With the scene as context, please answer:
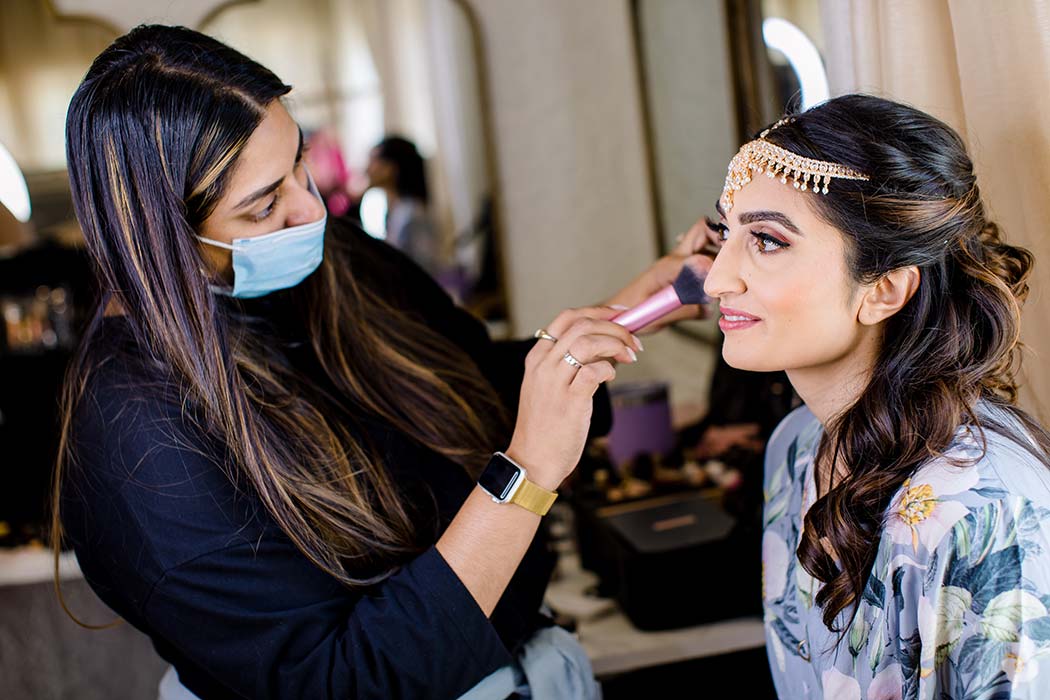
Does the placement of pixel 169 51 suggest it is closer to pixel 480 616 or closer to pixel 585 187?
pixel 480 616

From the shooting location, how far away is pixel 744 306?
1.12 m

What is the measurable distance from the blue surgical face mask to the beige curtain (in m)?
0.69

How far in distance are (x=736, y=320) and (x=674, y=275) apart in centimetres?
23

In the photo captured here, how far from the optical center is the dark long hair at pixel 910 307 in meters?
1.04

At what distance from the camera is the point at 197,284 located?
1.14 m

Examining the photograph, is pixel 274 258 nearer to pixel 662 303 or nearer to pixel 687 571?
pixel 662 303

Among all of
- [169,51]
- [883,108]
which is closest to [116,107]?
[169,51]

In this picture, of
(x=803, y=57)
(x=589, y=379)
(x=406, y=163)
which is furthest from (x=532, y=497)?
(x=406, y=163)

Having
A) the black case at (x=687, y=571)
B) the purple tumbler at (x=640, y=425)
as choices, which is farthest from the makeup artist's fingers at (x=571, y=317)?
the purple tumbler at (x=640, y=425)

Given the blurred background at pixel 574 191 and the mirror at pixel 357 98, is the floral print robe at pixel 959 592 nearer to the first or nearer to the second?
the blurred background at pixel 574 191

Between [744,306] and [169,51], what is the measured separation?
71 centimetres

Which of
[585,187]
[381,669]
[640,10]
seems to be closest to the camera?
[381,669]

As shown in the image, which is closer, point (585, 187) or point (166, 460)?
point (166, 460)

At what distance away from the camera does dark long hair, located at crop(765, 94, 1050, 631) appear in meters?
1.04
